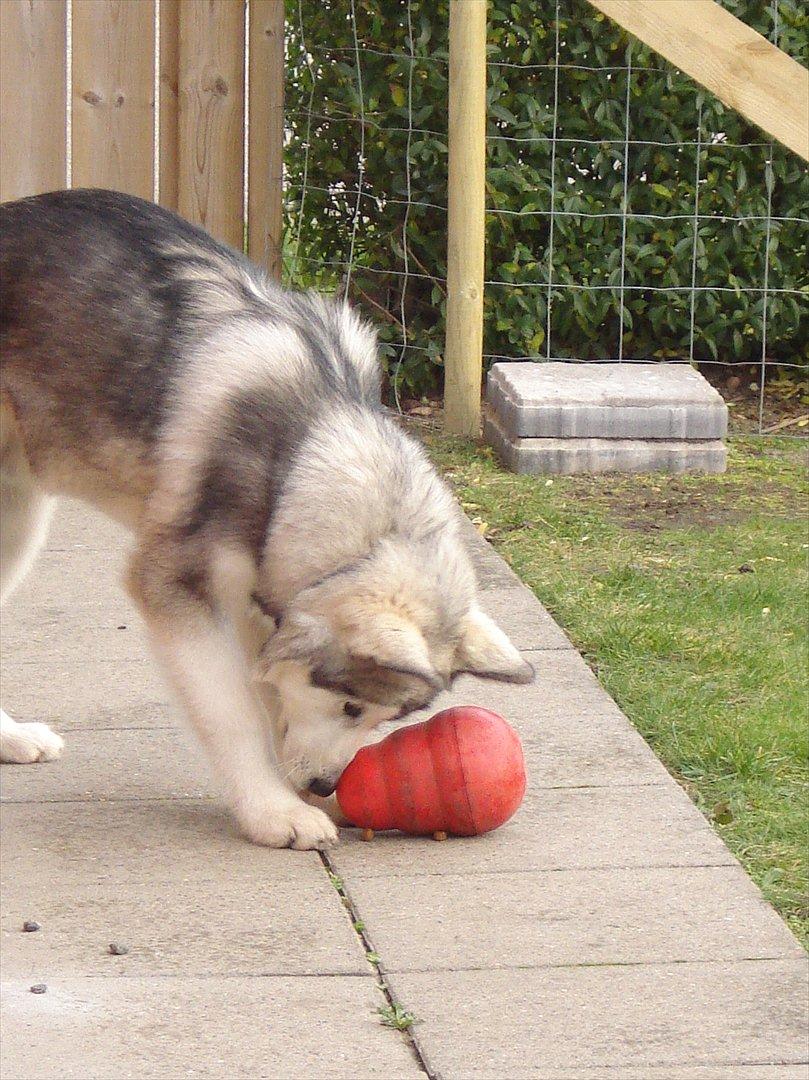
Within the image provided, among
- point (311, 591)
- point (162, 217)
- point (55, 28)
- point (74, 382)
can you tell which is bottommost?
point (311, 591)

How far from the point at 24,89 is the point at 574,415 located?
3.05 meters

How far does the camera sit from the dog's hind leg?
170 inches

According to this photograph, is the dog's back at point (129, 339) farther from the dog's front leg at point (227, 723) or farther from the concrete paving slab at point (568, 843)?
the concrete paving slab at point (568, 843)

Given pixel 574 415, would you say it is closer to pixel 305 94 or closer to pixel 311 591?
pixel 305 94

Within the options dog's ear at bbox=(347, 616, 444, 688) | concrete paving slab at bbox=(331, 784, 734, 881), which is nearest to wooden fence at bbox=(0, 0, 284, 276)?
concrete paving slab at bbox=(331, 784, 734, 881)

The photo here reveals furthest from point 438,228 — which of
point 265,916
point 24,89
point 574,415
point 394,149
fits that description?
point 265,916

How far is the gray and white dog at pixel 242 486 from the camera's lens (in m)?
3.67

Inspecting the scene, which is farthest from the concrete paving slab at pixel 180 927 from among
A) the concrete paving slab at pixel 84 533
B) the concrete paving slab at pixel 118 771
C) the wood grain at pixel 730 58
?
the concrete paving slab at pixel 84 533

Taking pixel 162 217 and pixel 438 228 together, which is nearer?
pixel 162 217

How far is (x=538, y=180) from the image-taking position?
26.6 ft

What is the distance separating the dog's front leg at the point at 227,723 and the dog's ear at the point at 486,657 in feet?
1.64

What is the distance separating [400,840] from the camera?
154 inches

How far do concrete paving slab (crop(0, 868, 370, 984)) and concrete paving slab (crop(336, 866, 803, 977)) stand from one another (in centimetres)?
11

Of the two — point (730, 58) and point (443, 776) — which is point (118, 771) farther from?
point (730, 58)
